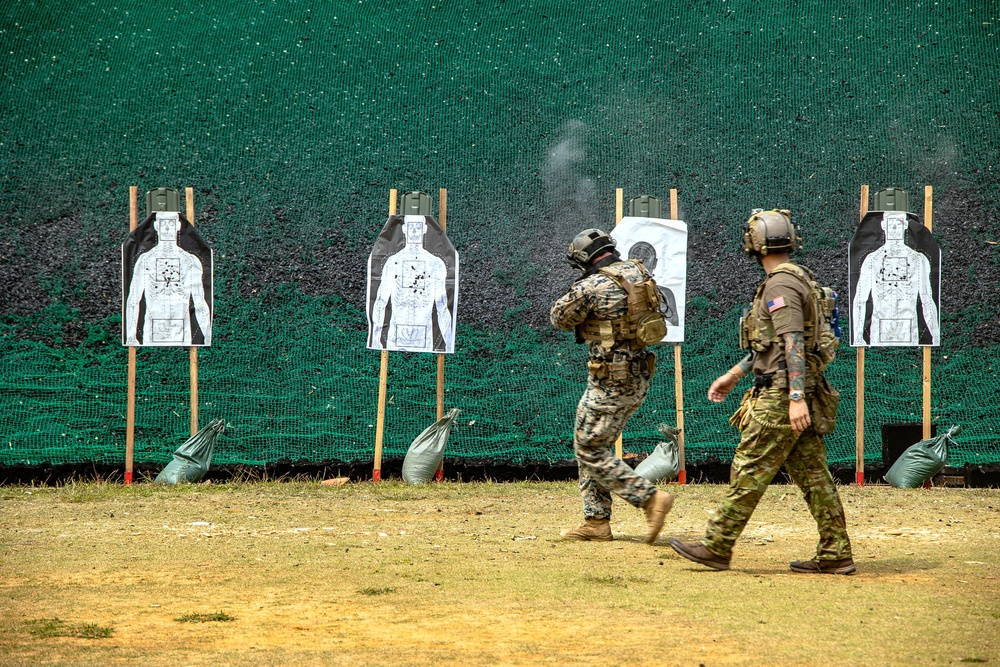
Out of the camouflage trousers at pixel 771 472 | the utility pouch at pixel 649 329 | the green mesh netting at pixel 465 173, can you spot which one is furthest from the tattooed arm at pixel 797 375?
the green mesh netting at pixel 465 173

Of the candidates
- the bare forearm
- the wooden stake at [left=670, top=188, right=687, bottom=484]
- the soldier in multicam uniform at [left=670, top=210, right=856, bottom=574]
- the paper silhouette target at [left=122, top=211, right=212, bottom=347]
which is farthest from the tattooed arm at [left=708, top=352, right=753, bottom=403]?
the paper silhouette target at [left=122, top=211, right=212, bottom=347]

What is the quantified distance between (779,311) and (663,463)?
417cm

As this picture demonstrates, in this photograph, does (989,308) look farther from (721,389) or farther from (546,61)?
(721,389)

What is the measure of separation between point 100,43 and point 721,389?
8.90 metres

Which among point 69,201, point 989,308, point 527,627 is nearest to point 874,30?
→ point 989,308

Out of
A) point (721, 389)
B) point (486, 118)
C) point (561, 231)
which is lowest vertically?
point (721, 389)

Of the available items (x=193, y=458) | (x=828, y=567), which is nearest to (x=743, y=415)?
(x=828, y=567)

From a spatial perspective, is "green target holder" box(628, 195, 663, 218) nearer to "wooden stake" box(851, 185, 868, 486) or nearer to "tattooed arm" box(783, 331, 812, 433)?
"wooden stake" box(851, 185, 868, 486)

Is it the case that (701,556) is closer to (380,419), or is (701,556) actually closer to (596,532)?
(596,532)

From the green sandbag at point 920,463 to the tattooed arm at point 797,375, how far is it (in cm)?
436

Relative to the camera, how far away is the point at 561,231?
10.9m

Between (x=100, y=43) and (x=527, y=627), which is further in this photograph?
(x=100, y=43)

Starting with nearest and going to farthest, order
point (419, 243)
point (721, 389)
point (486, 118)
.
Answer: point (721, 389), point (419, 243), point (486, 118)

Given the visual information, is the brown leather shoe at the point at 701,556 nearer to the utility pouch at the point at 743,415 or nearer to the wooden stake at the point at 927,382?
the utility pouch at the point at 743,415
